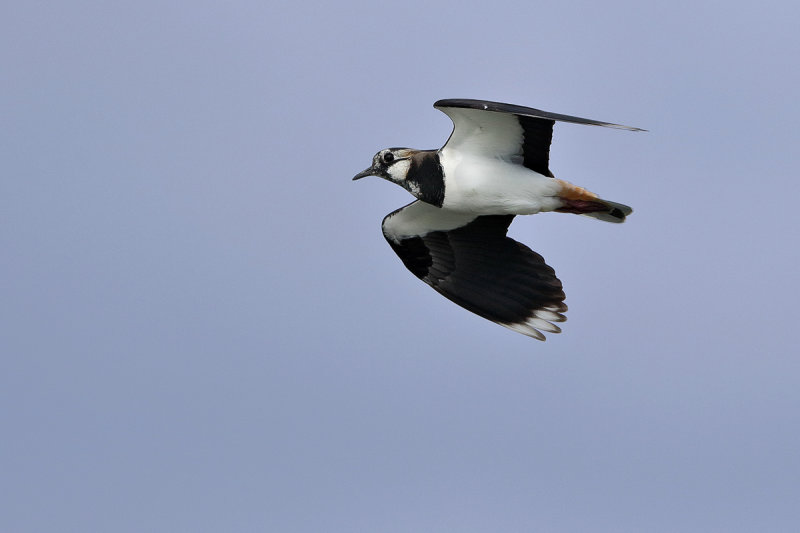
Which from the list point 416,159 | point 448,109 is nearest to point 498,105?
point 448,109

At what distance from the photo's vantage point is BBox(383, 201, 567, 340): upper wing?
13578 mm

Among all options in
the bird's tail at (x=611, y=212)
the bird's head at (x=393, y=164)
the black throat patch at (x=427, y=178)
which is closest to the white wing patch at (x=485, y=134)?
the black throat patch at (x=427, y=178)

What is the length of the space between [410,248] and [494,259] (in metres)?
1.00

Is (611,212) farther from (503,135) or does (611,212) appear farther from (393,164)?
(393,164)

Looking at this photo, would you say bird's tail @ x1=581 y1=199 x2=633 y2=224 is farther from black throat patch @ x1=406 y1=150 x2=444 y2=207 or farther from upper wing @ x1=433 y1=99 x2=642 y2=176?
black throat patch @ x1=406 y1=150 x2=444 y2=207

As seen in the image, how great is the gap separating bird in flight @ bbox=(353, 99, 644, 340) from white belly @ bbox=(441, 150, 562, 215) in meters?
0.01

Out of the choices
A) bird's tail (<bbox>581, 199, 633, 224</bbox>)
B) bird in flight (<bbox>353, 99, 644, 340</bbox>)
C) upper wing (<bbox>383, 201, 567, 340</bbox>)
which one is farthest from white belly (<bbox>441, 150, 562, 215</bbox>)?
upper wing (<bbox>383, 201, 567, 340</bbox>)

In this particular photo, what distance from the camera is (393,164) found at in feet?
44.1

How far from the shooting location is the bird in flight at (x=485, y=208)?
42.0 feet

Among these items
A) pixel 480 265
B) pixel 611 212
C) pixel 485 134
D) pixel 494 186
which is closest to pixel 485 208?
pixel 494 186

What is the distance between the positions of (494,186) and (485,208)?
31 centimetres

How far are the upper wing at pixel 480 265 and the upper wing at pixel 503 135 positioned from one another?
1152 millimetres

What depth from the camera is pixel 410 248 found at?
14227 mm

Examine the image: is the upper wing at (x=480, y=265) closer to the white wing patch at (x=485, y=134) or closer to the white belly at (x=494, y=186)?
the white belly at (x=494, y=186)
